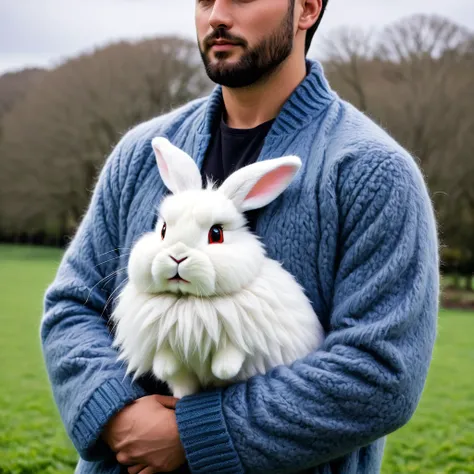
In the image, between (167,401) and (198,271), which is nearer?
(198,271)

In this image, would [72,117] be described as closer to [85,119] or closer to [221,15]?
[85,119]

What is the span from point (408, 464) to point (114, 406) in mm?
4079

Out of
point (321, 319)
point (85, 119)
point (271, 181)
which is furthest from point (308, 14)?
point (85, 119)

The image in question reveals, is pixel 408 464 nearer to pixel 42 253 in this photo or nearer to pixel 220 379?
pixel 220 379

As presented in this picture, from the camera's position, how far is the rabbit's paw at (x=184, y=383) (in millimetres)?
1923

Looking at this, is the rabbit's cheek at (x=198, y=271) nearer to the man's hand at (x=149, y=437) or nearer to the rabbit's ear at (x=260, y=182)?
the rabbit's ear at (x=260, y=182)

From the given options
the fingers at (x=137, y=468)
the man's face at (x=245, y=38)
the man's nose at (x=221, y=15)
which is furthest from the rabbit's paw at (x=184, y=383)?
the man's nose at (x=221, y=15)

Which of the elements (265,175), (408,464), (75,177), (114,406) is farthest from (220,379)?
(75,177)

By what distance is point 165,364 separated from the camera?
1852 millimetres

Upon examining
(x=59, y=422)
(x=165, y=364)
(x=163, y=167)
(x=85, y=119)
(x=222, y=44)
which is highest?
(x=222, y=44)

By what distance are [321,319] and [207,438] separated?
0.52 metres

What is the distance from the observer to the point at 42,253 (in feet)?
99.6

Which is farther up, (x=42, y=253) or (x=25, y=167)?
(x=25, y=167)

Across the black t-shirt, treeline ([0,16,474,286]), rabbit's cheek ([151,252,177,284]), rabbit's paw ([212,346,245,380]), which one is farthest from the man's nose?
treeline ([0,16,474,286])
